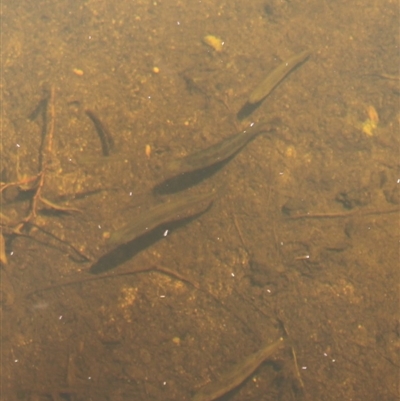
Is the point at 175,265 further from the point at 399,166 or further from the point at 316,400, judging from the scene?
the point at 399,166

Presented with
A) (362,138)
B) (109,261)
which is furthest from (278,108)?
(109,261)

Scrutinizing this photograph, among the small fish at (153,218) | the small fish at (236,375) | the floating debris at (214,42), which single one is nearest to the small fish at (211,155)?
the small fish at (153,218)

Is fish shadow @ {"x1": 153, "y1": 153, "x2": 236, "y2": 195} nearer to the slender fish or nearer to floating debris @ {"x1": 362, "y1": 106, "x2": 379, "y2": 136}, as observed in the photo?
the slender fish

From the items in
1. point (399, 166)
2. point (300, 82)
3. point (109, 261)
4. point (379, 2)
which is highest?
point (379, 2)

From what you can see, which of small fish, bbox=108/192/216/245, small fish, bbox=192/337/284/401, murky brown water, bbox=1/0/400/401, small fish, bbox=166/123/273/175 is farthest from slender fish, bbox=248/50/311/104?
small fish, bbox=192/337/284/401

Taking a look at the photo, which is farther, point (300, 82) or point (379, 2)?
point (379, 2)

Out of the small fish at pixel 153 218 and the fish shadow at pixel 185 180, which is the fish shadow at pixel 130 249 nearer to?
the small fish at pixel 153 218
